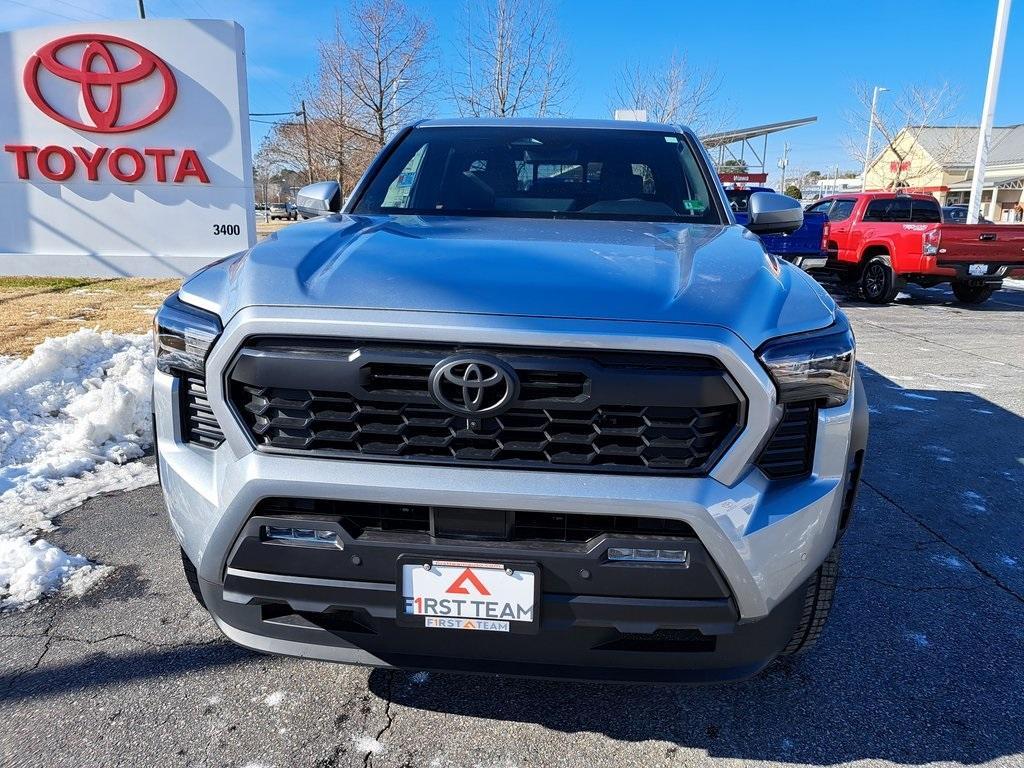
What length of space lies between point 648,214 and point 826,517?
66.1 inches

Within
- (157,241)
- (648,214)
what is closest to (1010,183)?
(157,241)

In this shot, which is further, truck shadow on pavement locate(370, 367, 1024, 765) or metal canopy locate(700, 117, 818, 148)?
metal canopy locate(700, 117, 818, 148)

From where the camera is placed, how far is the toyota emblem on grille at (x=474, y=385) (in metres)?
1.73

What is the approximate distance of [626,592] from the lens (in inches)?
69.3

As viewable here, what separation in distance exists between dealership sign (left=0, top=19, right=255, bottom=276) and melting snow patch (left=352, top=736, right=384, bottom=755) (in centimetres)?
1140

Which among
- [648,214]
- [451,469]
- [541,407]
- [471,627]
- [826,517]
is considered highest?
[648,214]

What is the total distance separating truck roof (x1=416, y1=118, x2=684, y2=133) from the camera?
3.68 meters

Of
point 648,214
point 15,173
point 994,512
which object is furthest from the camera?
point 15,173

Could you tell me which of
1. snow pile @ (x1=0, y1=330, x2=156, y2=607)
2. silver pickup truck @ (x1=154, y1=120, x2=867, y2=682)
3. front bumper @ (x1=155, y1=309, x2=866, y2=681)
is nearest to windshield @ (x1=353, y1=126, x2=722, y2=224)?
silver pickup truck @ (x1=154, y1=120, x2=867, y2=682)

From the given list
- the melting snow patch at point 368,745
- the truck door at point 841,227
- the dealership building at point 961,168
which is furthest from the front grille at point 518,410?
the dealership building at point 961,168

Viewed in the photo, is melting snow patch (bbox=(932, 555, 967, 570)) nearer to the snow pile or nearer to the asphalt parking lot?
the asphalt parking lot

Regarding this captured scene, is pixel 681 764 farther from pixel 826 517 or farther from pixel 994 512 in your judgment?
pixel 994 512

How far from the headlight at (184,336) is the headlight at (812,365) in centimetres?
137

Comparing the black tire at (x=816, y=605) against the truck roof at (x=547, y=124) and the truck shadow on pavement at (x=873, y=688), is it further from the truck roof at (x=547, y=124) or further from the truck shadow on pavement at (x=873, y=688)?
the truck roof at (x=547, y=124)
